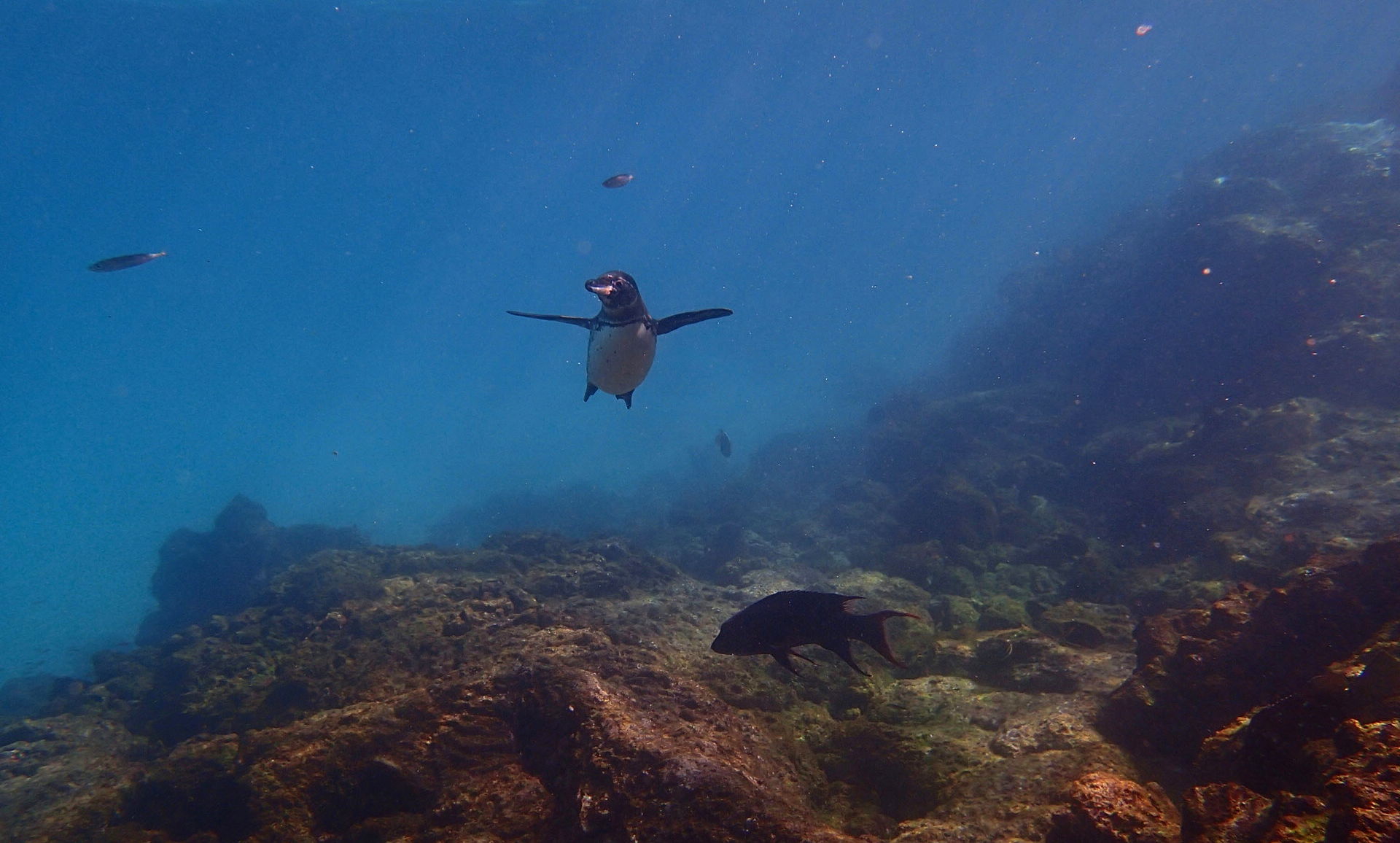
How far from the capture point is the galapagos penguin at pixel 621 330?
4.62 metres

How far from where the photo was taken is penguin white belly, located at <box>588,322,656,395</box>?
4.82 meters

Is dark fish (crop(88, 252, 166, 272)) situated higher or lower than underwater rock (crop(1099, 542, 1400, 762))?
higher

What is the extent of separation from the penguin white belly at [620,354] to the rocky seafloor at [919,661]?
2.66 metres

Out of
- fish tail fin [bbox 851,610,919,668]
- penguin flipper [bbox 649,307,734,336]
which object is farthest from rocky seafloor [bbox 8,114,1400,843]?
penguin flipper [bbox 649,307,734,336]

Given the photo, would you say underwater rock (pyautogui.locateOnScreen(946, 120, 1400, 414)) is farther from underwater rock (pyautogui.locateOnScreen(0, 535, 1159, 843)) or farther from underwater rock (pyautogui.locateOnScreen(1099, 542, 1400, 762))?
underwater rock (pyautogui.locateOnScreen(0, 535, 1159, 843))

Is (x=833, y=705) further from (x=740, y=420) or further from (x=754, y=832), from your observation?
(x=740, y=420)

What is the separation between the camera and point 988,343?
3331 cm

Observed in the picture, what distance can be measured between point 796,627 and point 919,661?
3719 mm

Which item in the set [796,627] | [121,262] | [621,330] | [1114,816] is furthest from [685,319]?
[121,262]

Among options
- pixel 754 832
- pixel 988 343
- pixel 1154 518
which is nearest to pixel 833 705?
pixel 754 832

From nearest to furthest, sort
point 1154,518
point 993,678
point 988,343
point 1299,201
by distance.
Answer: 1. point 993,678
2. point 1154,518
3. point 1299,201
4. point 988,343

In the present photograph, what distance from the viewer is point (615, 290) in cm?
447

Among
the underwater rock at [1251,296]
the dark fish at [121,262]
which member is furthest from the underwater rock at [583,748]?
the underwater rock at [1251,296]

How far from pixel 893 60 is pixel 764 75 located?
16.2 metres
